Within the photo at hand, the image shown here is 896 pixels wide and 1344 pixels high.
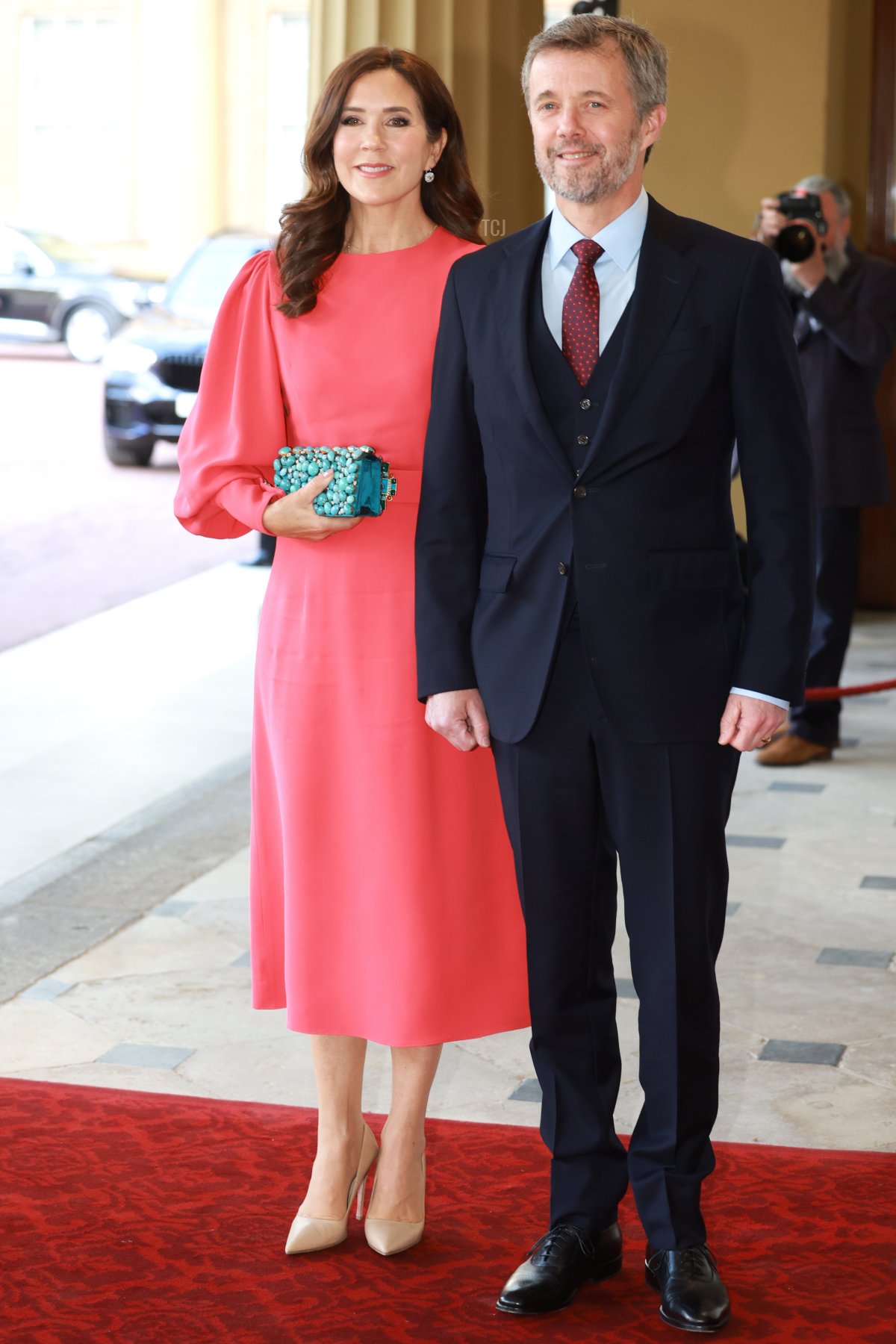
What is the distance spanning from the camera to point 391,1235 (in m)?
2.49

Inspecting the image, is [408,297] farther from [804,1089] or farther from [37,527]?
[37,527]

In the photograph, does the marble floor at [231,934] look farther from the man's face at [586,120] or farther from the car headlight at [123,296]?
the car headlight at [123,296]

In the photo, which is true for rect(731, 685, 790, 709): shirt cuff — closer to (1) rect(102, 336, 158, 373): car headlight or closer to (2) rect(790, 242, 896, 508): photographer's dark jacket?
(2) rect(790, 242, 896, 508): photographer's dark jacket

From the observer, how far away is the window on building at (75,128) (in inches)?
912

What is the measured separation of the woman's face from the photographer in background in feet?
10.2

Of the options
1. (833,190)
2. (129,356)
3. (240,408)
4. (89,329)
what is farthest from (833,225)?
(89,329)

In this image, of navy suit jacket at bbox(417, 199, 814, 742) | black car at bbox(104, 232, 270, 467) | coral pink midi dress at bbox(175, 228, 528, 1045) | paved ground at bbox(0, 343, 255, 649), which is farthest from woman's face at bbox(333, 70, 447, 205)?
black car at bbox(104, 232, 270, 467)

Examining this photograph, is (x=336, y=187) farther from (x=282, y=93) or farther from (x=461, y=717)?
(x=282, y=93)

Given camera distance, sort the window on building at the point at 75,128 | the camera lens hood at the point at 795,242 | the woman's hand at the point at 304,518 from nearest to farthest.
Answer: the woman's hand at the point at 304,518 → the camera lens hood at the point at 795,242 → the window on building at the point at 75,128

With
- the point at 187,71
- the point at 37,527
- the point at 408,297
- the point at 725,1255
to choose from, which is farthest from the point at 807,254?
the point at 187,71

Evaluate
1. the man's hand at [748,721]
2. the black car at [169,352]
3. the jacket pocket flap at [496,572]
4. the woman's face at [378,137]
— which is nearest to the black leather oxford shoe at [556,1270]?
the man's hand at [748,721]

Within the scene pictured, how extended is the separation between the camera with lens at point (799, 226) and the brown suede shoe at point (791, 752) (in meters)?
1.57

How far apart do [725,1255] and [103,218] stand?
2256 cm

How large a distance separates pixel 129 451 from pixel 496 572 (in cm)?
1187
